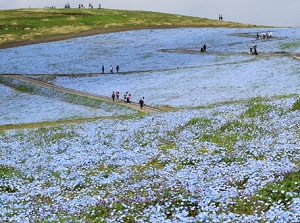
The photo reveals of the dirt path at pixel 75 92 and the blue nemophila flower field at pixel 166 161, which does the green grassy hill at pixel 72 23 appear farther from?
the blue nemophila flower field at pixel 166 161

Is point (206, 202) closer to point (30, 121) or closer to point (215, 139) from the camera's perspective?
point (215, 139)

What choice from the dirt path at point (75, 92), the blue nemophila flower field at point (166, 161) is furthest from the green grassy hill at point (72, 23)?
the blue nemophila flower field at point (166, 161)

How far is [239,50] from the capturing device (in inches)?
2635

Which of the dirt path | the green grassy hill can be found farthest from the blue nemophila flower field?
the green grassy hill

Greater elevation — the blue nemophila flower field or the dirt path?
the blue nemophila flower field

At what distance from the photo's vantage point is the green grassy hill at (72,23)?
91.7 metres

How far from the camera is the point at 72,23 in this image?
331 feet

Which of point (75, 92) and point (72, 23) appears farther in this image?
point (72, 23)

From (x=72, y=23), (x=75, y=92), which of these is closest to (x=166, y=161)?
(x=75, y=92)

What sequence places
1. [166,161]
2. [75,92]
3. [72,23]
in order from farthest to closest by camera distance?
[72,23]
[75,92]
[166,161]

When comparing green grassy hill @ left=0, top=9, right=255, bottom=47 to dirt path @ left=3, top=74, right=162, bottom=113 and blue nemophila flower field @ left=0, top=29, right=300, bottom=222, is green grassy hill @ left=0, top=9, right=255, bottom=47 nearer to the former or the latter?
dirt path @ left=3, top=74, right=162, bottom=113

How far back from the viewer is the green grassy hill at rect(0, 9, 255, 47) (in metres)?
91.7

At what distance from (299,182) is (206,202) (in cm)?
237

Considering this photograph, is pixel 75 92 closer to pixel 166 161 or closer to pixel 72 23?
pixel 166 161
